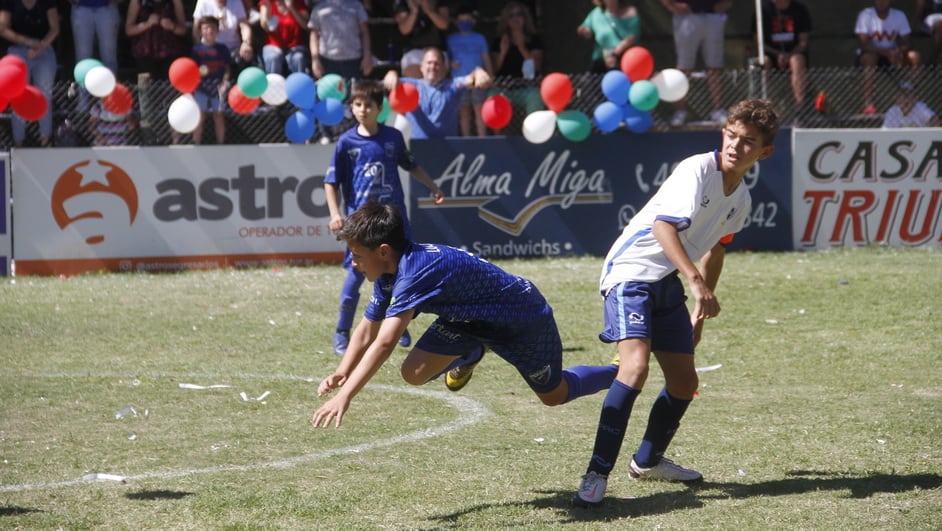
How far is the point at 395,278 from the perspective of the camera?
18.2ft

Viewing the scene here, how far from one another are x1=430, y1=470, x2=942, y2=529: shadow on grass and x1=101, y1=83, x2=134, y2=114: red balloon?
31.1 ft

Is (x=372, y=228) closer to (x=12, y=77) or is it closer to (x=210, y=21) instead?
(x=12, y=77)

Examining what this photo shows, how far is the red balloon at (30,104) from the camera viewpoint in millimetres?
13344

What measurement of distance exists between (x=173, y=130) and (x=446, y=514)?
1009cm

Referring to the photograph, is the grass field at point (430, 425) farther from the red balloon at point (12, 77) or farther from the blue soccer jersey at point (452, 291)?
the red balloon at point (12, 77)

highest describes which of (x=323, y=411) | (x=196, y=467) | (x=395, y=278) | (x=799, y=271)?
(x=395, y=278)

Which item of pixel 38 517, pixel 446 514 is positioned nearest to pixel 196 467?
pixel 38 517

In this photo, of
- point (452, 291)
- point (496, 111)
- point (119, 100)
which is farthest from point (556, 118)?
point (452, 291)

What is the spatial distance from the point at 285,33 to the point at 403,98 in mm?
2376

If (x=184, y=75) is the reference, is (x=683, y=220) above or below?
below

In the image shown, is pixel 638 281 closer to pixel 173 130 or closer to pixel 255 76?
pixel 255 76

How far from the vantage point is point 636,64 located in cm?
1448

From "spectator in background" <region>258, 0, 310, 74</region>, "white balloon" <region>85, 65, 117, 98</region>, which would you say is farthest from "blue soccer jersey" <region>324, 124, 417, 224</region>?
"spectator in background" <region>258, 0, 310, 74</region>

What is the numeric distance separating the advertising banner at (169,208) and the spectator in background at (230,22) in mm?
1899
